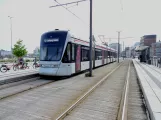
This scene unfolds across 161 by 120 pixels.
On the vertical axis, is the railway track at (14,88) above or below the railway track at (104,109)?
above

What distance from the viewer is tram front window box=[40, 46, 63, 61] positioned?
1012 cm

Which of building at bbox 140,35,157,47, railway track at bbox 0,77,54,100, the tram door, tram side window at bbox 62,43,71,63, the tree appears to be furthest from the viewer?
building at bbox 140,35,157,47

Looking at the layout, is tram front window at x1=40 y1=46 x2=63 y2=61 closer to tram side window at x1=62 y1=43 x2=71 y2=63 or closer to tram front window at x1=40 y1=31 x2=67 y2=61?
tram front window at x1=40 y1=31 x2=67 y2=61

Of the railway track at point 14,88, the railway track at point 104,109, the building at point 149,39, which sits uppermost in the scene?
the building at point 149,39

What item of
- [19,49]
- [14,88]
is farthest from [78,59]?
[19,49]

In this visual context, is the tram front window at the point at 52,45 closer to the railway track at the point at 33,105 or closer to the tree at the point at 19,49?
the railway track at the point at 33,105

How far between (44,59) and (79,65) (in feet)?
11.1

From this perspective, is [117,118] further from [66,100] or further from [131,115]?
[66,100]

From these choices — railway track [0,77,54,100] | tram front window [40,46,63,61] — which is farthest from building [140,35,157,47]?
railway track [0,77,54,100]

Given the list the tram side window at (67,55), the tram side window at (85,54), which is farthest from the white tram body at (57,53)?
the tram side window at (85,54)

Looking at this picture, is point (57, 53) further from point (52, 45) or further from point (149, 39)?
point (149, 39)

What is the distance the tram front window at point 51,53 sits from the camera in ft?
33.2

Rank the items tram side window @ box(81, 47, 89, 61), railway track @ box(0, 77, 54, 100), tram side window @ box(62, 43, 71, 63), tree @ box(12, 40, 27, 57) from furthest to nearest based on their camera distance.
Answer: tree @ box(12, 40, 27, 57) < tram side window @ box(81, 47, 89, 61) < tram side window @ box(62, 43, 71, 63) < railway track @ box(0, 77, 54, 100)

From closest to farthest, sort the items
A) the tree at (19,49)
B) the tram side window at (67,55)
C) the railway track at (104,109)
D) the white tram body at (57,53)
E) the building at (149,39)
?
the railway track at (104,109) < the white tram body at (57,53) < the tram side window at (67,55) < the tree at (19,49) < the building at (149,39)
